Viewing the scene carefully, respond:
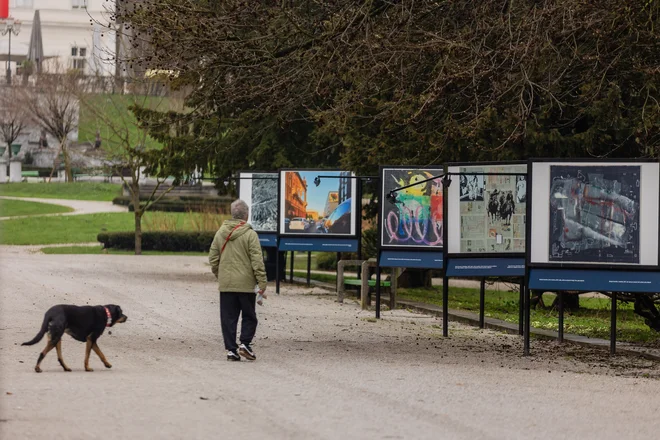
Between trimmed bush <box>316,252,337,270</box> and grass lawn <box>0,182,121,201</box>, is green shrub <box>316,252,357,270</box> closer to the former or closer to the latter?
trimmed bush <box>316,252,337,270</box>

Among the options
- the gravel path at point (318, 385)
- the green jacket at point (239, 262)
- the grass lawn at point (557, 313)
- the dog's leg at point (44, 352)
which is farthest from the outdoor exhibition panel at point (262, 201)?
the dog's leg at point (44, 352)

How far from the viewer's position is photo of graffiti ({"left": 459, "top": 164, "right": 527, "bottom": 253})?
17.0m

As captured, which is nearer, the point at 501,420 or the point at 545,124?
the point at 501,420

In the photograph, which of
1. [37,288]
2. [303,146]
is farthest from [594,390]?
[303,146]

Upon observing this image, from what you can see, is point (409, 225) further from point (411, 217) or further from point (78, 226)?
point (78, 226)

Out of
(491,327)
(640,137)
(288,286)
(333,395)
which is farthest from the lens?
(288,286)

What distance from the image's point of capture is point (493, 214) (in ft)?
55.9

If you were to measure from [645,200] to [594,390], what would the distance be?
130 inches

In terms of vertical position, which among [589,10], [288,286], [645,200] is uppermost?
[589,10]

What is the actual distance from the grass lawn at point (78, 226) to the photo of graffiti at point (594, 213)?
2956 cm

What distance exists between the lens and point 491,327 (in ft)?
63.3

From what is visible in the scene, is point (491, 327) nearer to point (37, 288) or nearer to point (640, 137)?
point (640, 137)

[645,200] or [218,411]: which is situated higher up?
[645,200]

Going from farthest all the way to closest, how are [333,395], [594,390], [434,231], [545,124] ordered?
[545,124], [434,231], [594,390], [333,395]
